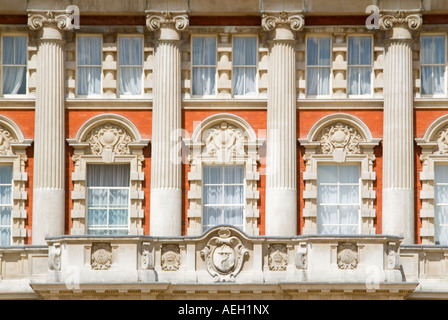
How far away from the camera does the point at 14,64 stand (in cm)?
5403

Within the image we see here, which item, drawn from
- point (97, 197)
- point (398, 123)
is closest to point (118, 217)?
point (97, 197)

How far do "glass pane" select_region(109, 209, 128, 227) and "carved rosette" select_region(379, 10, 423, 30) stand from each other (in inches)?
437

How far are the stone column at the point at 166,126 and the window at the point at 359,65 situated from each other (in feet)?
19.6

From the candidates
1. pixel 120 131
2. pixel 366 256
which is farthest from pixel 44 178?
pixel 366 256

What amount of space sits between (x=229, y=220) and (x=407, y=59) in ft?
27.4

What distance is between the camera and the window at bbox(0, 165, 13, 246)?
53.2 m

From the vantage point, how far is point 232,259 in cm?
4806

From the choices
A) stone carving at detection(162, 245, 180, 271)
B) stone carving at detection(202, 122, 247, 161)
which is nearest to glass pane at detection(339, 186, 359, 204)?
stone carving at detection(202, 122, 247, 161)

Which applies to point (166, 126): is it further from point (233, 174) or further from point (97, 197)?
point (97, 197)

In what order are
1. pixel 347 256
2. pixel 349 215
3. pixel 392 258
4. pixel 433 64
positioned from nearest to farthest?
pixel 347 256 → pixel 392 258 → pixel 349 215 → pixel 433 64

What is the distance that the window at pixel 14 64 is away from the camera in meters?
54.0

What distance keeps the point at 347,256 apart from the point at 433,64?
31.6 feet

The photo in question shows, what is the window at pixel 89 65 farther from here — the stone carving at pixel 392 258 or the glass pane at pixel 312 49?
the stone carving at pixel 392 258

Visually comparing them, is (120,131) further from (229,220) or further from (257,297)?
(257,297)
